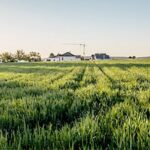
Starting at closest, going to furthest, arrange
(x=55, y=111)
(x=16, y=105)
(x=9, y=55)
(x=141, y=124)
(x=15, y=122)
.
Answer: (x=141, y=124) < (x=15, y=122) < (x=55, y=111) < (x=16, y=105) < (x=9, y=55)

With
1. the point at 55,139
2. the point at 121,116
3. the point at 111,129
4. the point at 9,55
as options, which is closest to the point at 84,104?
the point at 121,116

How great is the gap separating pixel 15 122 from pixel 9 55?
7585 inches

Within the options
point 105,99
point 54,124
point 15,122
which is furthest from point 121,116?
point 105,99

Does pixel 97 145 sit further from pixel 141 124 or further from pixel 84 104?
pixel 84 104

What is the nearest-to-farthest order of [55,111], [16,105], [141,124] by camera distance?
[141,124], [55,111], [16,105]

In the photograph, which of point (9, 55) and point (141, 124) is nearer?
point (141, 124)

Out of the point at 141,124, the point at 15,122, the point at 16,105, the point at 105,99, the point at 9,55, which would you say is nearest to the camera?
the point at 141,124

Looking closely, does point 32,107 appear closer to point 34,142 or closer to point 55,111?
point 55,111

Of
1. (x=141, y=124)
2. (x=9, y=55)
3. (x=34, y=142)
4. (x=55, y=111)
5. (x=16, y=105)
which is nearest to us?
(x=34, y=142)

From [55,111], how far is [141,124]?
100 inches

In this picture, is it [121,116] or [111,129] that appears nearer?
[111,129]

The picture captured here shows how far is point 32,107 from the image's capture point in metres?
7.95

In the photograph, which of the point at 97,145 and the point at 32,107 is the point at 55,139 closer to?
the point at 97,145

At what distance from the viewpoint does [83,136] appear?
5102 millimetres
